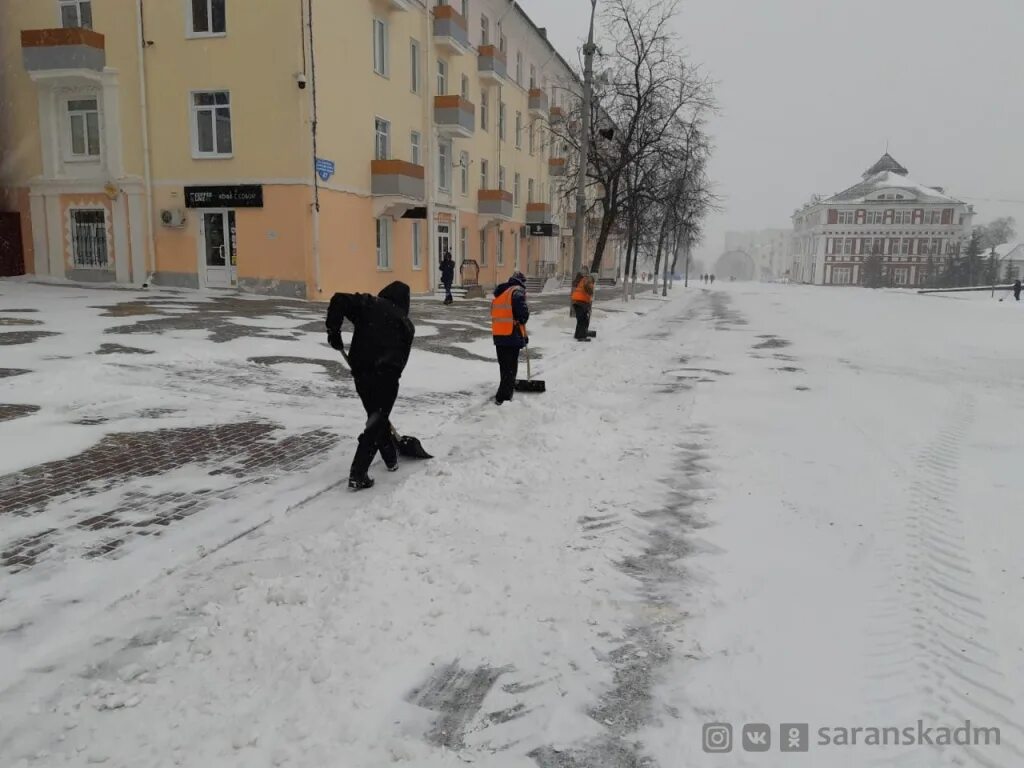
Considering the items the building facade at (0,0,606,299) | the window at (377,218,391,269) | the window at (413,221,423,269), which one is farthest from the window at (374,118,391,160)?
the window at (413,221,423,269)

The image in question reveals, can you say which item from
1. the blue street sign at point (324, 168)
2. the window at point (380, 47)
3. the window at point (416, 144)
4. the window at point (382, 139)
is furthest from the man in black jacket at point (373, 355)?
the window at point (416, 144)

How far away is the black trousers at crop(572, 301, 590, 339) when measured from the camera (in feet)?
52.0

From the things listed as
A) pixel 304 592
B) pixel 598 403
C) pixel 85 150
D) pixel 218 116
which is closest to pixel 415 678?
pixel 304 592

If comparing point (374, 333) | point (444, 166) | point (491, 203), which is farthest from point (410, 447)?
point (491, 203)

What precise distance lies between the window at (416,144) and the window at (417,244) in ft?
8.17

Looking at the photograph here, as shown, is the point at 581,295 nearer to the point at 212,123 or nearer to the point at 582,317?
the point at 582,317

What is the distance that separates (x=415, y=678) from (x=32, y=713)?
1539 millimetres

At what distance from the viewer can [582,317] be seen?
15.9m

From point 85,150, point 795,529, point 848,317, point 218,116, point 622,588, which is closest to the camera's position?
point 622,588

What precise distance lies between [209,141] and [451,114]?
10.4 metres

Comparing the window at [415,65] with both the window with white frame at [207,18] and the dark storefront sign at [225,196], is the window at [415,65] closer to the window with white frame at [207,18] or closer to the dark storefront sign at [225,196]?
the window with white frame at [207,18]

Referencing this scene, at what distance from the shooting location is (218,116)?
21031mm

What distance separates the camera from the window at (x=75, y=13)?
71.4 ft

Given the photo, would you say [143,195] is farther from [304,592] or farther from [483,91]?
[304,592]
